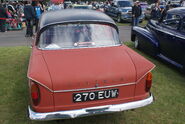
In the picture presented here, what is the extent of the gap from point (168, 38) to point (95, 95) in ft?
12.8

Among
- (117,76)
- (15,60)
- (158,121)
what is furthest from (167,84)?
(15,60)

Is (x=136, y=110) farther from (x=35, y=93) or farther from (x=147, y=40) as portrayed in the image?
(x=147, y=40)

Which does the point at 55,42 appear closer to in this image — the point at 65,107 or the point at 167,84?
the point at 65,107

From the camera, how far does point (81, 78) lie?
3.04m

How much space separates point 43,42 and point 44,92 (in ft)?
4.22

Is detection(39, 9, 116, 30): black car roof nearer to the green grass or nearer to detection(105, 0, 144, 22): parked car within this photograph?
the green grass

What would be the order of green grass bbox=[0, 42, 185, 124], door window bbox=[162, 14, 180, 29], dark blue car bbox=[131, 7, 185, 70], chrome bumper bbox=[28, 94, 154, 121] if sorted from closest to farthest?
chrome bumper bbox=[28, 94, 154, 121] → green grass bbox=[0, 42, 185, 124] → dark blue car bbox=[131, 7, 185, 70] → door window bbox=[162, 14, 180, 29]

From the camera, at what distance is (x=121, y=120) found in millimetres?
3816

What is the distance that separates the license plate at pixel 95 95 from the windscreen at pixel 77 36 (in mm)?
1143

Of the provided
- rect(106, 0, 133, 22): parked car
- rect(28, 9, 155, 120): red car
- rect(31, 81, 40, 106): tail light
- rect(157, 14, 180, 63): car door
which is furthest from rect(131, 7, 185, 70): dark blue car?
rect(106, 0, 133, 22): parked car

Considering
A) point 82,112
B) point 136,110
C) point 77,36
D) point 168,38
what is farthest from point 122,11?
point 82,112

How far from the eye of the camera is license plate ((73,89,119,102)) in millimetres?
3096

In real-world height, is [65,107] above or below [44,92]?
below

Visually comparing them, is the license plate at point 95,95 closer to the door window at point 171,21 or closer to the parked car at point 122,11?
the door window at point 171,21
